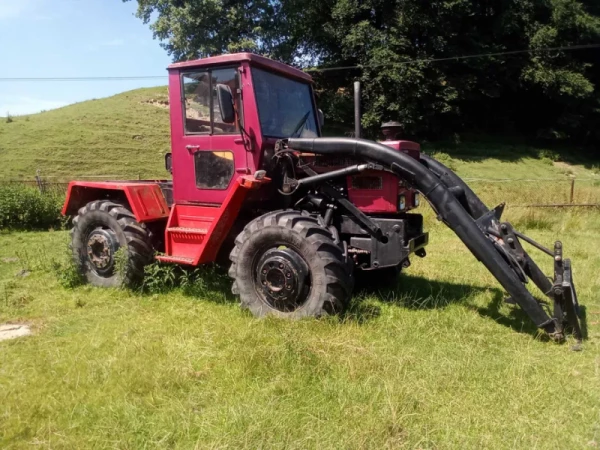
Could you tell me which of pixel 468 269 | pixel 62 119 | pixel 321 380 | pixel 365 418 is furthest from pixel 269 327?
pixel 62 119

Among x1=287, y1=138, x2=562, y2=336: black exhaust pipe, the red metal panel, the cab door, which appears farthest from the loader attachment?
the red metal panel

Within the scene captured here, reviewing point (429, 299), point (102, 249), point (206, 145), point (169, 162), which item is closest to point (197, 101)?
point (206, 145)

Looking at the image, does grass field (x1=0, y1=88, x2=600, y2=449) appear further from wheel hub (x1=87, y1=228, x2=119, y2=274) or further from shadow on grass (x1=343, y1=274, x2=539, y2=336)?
wheel hub (x1=87, y1=228, x2=119, y2=274)

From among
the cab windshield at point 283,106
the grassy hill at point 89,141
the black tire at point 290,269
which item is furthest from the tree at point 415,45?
the black tire at point 290,269

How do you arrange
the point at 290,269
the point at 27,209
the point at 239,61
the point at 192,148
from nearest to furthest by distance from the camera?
the point at 290,269, the point at 239,61, the point at 192,148, the point at 27,209

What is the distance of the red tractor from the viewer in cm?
438

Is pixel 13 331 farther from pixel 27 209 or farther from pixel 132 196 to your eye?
pixel 27 209

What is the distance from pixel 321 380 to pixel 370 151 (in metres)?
2.14

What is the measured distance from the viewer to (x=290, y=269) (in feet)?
14.7

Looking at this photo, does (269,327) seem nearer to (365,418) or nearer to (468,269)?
(365,418)

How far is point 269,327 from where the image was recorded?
171 inches

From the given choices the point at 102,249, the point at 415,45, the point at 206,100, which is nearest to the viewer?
the point at 206,100

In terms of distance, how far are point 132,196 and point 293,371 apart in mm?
3187

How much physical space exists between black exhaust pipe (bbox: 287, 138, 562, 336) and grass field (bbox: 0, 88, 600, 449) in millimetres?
400
